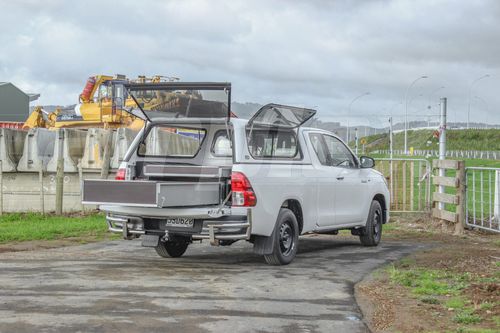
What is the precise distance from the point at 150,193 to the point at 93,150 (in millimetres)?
10886

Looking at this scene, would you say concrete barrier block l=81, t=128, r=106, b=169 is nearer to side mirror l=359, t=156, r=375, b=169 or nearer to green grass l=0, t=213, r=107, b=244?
green grass l=0, t=213, r=107, b=244

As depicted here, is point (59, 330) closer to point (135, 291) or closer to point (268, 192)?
point (135, 291)

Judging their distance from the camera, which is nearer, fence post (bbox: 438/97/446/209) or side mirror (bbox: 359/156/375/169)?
side mirror (bbox: 359/156/375/169)

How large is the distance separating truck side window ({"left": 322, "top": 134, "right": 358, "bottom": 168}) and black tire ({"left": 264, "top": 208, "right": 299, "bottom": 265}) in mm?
1764

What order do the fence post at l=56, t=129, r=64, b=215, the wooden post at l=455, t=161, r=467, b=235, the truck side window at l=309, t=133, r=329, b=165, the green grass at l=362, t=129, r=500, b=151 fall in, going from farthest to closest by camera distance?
the green grass at l=362, t=129, r=500, b=151 < the fence post at l=56, t=129, r=64, b=215 < the wooden post at l=455, t=161, r=467, b=235 < the truck side window at l=309, t=133, r=329, b=165

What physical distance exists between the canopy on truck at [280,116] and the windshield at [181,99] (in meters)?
0.53

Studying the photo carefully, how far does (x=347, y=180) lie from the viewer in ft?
39.8

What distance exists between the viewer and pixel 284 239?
34.0 ft

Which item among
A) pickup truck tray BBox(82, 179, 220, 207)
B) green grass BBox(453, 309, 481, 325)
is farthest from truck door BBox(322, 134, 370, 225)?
green grass BBox(453, 309, 481, 325)

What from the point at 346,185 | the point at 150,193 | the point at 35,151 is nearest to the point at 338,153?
the point at 346,185

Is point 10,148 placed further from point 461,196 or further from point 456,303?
point 456,303

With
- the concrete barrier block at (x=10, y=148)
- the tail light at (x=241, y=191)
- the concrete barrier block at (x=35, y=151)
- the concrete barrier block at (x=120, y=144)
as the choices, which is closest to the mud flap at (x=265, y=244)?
the tail light at (x=241, y=191)

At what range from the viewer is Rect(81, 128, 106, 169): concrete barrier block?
770 inches

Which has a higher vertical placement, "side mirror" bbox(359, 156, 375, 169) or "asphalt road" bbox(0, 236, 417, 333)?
"side mirror" bbox(359, 156, 375, 169)
